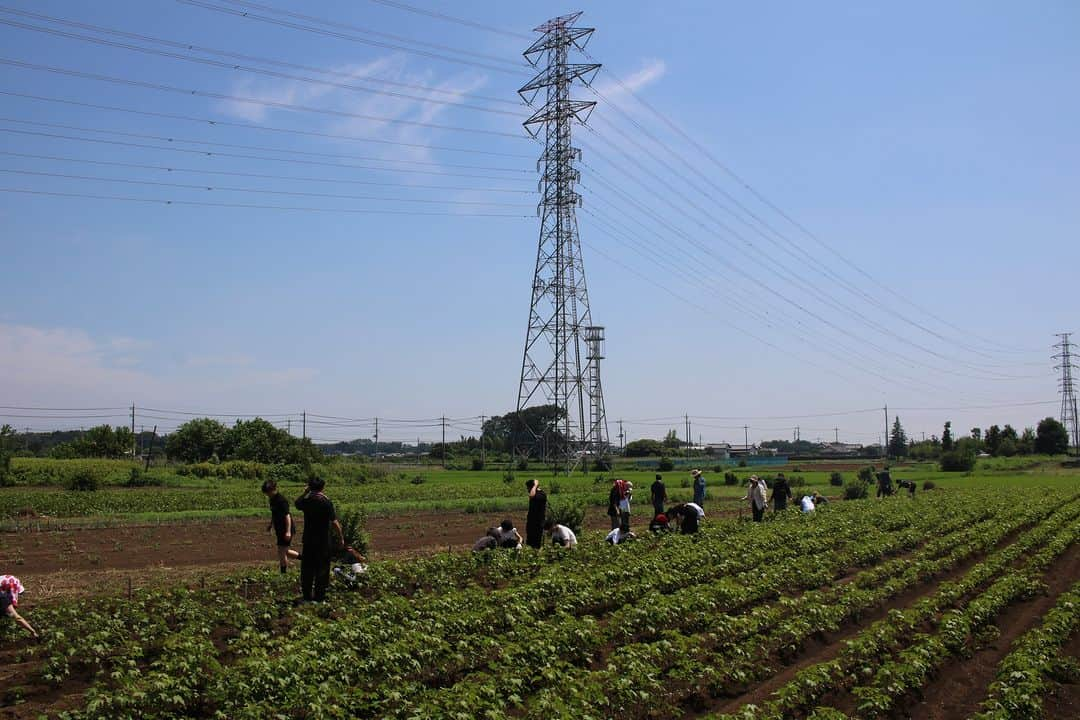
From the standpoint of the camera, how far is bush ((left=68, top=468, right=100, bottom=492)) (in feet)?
147

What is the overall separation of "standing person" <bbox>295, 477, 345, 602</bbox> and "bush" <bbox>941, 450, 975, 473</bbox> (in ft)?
277

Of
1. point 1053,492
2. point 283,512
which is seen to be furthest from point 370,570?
point 1053,492

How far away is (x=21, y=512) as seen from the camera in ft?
112

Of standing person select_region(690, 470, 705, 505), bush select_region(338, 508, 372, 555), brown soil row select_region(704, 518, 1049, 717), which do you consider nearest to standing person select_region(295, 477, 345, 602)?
bush select_region(338, 508, 372, 555)

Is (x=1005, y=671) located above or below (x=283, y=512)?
below

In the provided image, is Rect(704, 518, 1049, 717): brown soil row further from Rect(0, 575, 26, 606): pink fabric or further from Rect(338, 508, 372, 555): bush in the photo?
Rect(338, 508, 372, 555): bush

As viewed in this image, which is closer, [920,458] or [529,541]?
[529,541]

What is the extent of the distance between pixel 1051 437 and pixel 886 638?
129 m

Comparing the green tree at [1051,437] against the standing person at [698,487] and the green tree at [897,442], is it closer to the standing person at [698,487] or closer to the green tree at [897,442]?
the green tree at [897,442]

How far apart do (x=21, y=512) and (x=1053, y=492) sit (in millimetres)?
49002

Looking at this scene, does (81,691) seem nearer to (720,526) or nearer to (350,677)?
(350,677)

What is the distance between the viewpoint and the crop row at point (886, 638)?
9523 millimetres

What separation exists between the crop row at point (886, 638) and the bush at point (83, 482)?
43.0 m

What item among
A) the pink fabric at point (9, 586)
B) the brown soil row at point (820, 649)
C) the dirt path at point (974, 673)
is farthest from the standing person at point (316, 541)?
the dirt path at point (974, 673)
